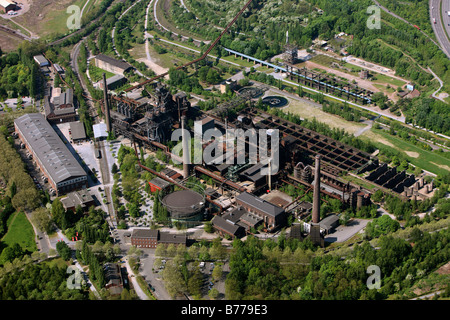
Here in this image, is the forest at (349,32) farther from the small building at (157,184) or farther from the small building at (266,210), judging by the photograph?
the small building at (157,184)

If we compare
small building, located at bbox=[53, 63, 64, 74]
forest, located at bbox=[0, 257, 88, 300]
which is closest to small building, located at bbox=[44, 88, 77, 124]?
small building, located at bbox=[53, 63, 64, 74]

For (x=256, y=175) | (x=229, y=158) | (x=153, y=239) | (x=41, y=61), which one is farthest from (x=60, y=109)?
(x=153, y=239)

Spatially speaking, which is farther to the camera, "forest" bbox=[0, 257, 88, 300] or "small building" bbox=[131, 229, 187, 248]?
"small building" bbox=[131, 229, 187, 248]

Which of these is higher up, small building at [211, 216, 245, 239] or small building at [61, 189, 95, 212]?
small building at [61, 189, 95, 212]

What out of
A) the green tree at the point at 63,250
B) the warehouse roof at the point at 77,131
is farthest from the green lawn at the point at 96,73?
the green tree at the point at 63,250

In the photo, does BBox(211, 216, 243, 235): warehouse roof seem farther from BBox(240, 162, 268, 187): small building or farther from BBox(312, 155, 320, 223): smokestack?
BBox(312, 155, 320, 223): smokestack

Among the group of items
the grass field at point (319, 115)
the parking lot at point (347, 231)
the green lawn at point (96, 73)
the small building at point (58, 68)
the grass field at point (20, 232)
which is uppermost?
the small building at point (58, 68)

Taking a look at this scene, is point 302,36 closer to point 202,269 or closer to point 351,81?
point 351,81
